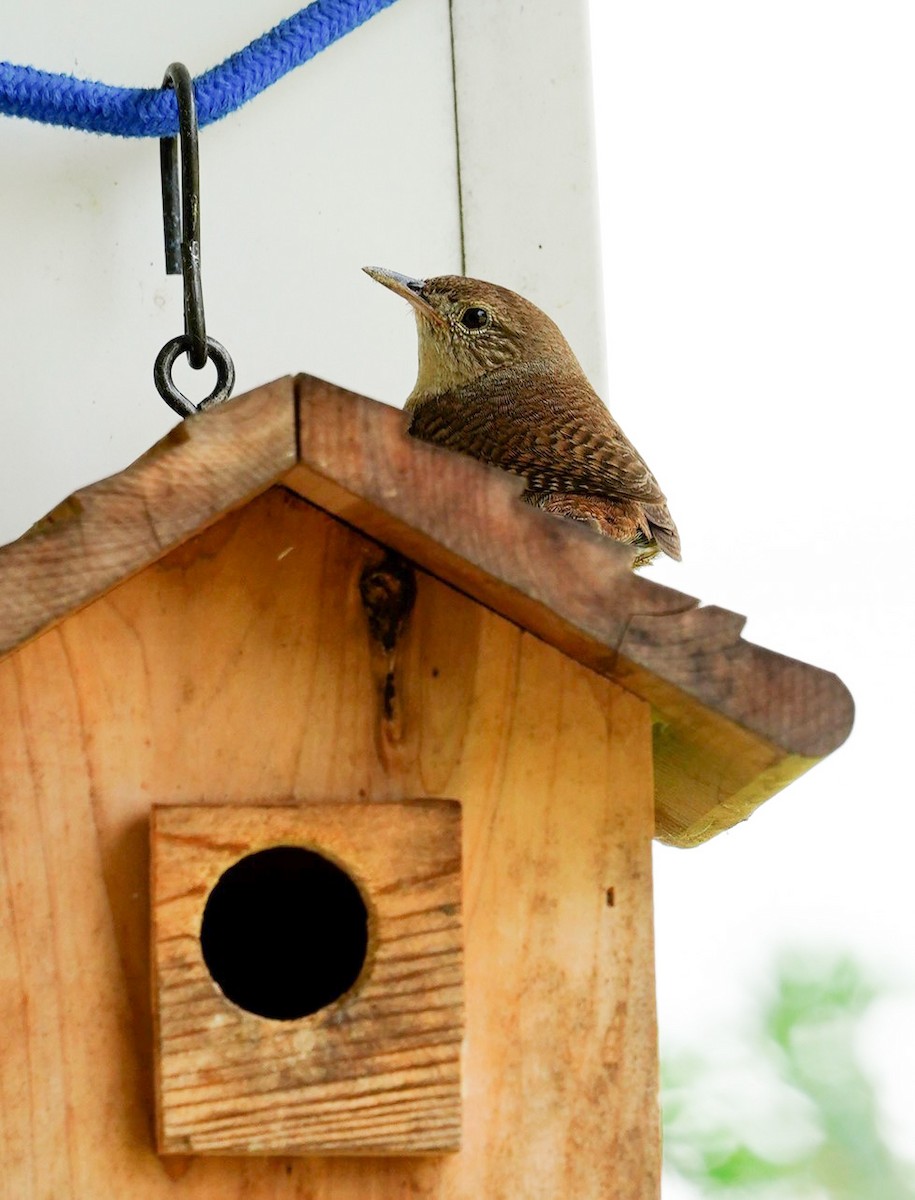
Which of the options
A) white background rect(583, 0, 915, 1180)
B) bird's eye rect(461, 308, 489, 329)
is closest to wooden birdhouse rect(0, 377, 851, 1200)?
bird's eye rect(461, 308, 489, 329)

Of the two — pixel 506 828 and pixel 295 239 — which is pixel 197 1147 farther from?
pixel 295 239

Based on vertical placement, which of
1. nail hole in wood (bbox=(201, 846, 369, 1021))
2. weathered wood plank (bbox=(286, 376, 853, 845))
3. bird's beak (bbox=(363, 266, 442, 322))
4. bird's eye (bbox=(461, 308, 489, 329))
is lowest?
nail hole in wood (bbox=(201, 846, 369, 1021))

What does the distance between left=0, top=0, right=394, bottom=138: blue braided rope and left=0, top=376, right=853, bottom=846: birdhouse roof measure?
2.90 ft

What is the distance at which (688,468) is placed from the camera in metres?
3.52

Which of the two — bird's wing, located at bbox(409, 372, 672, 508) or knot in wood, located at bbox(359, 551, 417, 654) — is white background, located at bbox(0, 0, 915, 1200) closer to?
bird's wing, located at bbox(409, 372, 672, 508)

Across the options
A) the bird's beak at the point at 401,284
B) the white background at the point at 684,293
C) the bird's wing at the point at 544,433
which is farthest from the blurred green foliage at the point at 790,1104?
the bird's beak at the point at 401,284

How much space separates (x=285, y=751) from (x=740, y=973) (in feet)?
7.80

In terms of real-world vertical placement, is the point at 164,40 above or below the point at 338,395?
above

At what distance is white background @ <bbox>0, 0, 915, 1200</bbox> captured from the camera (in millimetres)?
2457

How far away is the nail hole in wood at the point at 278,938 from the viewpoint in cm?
205

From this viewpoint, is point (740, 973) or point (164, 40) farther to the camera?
point (740, 973)

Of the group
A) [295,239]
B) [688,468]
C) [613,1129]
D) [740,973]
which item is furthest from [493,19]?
[740,973]

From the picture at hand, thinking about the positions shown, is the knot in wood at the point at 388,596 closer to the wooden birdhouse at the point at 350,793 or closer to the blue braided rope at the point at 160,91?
the wooden birdhouse at the point at 350,793

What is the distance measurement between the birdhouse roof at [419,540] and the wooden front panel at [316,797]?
0.44ft
